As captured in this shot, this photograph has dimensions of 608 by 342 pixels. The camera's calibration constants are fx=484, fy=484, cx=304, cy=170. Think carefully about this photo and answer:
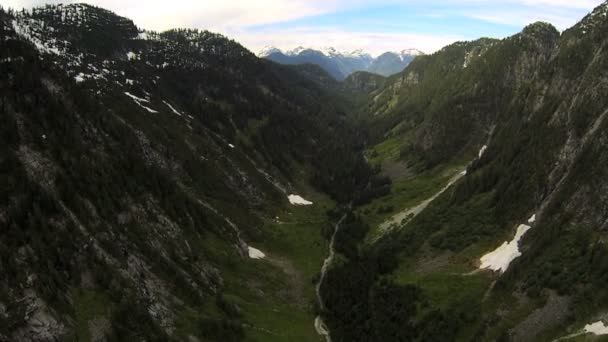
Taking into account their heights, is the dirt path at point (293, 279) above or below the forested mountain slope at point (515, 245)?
below

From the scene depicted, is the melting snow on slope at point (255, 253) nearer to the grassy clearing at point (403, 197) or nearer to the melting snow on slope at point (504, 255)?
the grassy clearing at point (403, 197)

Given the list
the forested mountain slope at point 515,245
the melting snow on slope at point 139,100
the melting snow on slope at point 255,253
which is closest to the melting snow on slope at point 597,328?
the forested mountain slope at point 515,245

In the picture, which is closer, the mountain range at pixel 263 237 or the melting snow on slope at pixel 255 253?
the mountain range at pixel 263 237

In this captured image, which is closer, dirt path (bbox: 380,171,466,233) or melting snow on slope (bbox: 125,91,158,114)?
dirt path (bbox: 380,171,466,233)

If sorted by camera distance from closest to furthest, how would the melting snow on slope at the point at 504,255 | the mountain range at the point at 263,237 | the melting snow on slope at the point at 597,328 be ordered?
the melting snow on slope at the point at 597,328 < the mountain range at the point at 263,237 < the melting snow on slope at the point at 504,255

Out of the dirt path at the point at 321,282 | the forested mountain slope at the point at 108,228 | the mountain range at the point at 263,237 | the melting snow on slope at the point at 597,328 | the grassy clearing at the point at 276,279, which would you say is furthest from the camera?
the dirt path at the point at 321,282

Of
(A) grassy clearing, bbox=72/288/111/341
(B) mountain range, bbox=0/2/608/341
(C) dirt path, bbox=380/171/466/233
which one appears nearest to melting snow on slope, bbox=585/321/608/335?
(B) mountain range, bbox=0/2/608/341

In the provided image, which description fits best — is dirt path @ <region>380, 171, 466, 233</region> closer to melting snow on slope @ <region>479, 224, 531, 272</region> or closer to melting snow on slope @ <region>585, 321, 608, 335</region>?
melting snow on slope @ <region>479, 224, 531, 272</region>

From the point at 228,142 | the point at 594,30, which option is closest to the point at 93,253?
the point at 228,142
